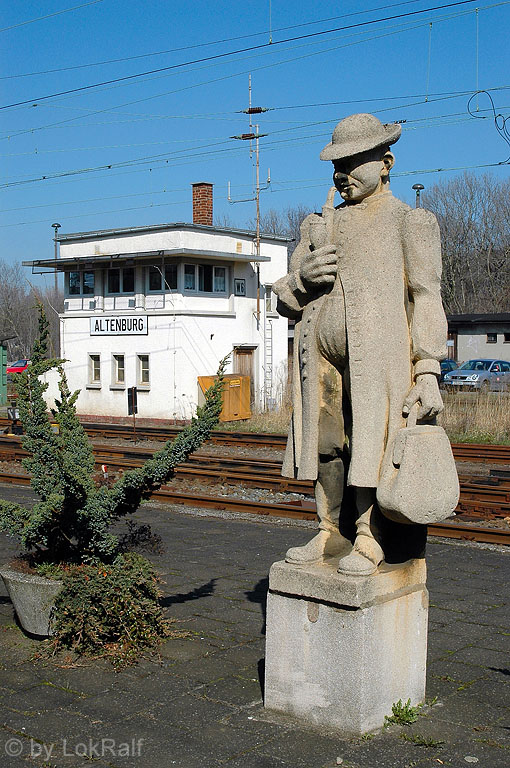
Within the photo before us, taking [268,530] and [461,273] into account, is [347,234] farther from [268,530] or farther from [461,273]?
[461,273]

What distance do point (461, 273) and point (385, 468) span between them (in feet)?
223

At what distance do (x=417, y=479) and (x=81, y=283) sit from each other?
106 ft

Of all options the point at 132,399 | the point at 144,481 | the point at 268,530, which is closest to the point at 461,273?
the point at 132,399

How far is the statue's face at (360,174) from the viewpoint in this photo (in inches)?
201

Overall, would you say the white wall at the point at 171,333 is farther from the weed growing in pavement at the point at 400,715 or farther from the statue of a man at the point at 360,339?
the weed growing in pavement at the point at 400,715

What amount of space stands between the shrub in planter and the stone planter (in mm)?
96

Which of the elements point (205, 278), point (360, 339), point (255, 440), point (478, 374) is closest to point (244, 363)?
point (205, 278)

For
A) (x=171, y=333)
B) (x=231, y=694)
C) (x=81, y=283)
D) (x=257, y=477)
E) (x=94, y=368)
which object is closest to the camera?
(x=231, y=694)

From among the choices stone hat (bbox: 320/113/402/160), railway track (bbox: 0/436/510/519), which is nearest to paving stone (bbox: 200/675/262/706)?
stone hat (bbox: 320/113/402/160)

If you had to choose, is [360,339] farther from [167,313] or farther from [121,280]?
[121,280]

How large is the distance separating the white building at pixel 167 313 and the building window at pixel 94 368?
39mm

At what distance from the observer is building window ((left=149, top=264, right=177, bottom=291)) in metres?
32.1

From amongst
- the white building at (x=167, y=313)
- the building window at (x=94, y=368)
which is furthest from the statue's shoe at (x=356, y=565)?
the building window at (x=94, y=368)

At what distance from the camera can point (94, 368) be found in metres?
34.8
